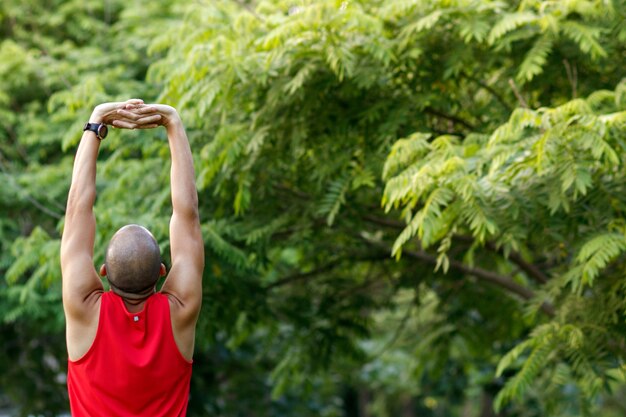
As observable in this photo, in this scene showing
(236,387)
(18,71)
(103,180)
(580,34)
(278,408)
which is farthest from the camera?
(278,408)

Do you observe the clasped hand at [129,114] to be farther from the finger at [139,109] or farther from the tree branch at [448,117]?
the tree branch at [448,117]

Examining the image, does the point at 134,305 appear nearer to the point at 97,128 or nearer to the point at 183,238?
the point at 183,238

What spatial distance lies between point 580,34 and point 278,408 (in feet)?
32.2

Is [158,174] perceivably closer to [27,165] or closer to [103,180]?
[103,180]

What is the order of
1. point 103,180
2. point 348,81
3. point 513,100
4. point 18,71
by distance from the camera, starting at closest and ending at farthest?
point 348,81
point 513,100
point 103,180
point 18,71

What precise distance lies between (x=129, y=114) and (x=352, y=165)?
→ 4.15m

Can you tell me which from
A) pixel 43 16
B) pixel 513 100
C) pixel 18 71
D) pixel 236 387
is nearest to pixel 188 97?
pixel 513 100

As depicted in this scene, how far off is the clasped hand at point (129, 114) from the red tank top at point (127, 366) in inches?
30.7

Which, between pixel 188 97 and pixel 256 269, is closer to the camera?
pixel 188 97

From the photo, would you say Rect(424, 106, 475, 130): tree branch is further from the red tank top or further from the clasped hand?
the red tank top

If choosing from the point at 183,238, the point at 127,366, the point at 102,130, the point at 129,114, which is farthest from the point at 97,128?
the point at 127,366

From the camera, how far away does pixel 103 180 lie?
9.75m

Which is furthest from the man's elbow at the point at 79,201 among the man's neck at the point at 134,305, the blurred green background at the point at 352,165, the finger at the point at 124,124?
the blurred green background at the point at 352,165

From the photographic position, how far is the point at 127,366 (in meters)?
3.99
